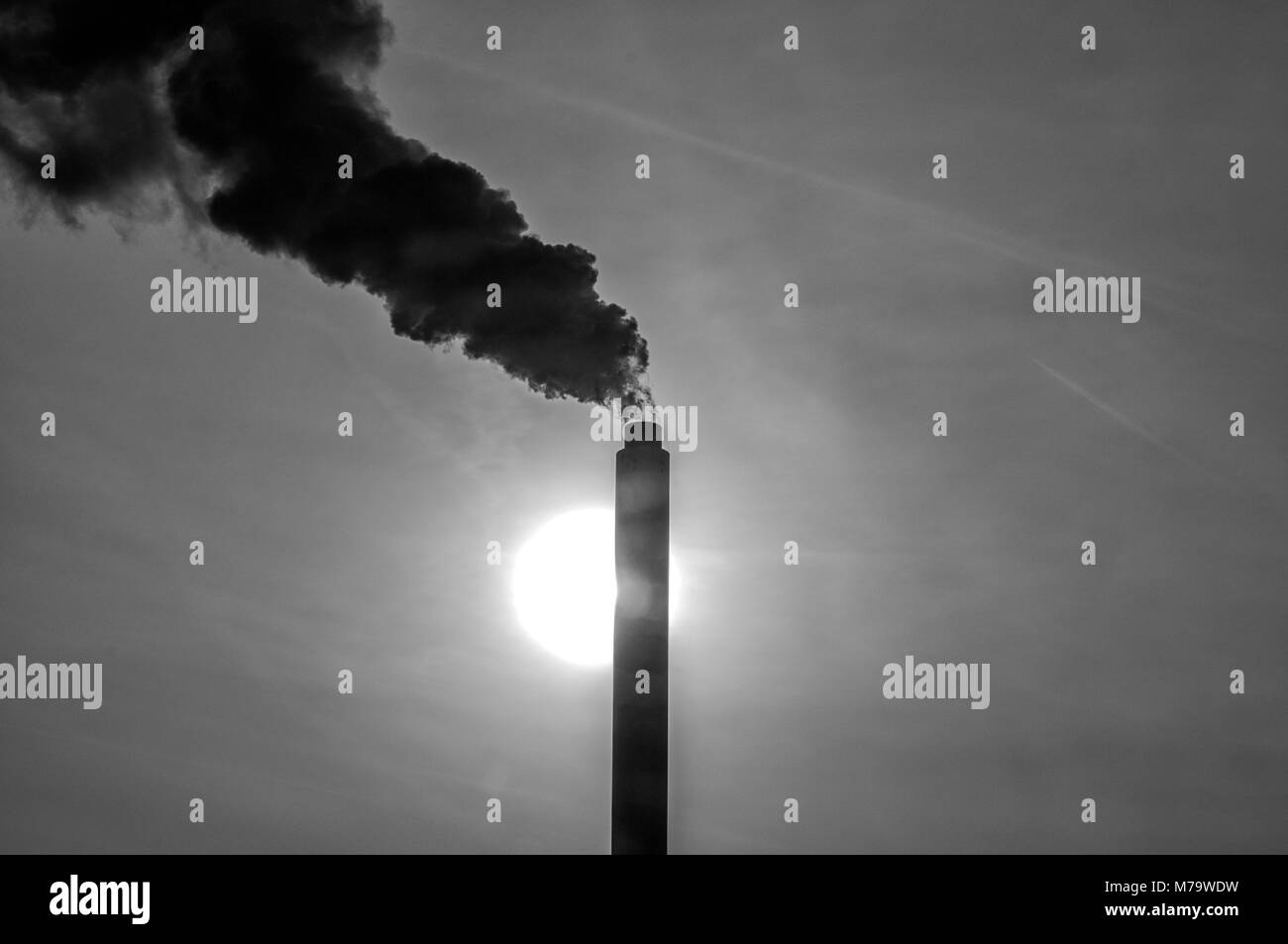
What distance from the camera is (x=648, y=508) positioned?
22656 millimetres

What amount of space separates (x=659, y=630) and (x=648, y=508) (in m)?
2.32

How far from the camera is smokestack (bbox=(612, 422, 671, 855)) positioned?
2147 cm

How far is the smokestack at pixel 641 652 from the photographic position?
21.5m

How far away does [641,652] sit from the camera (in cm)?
2195
